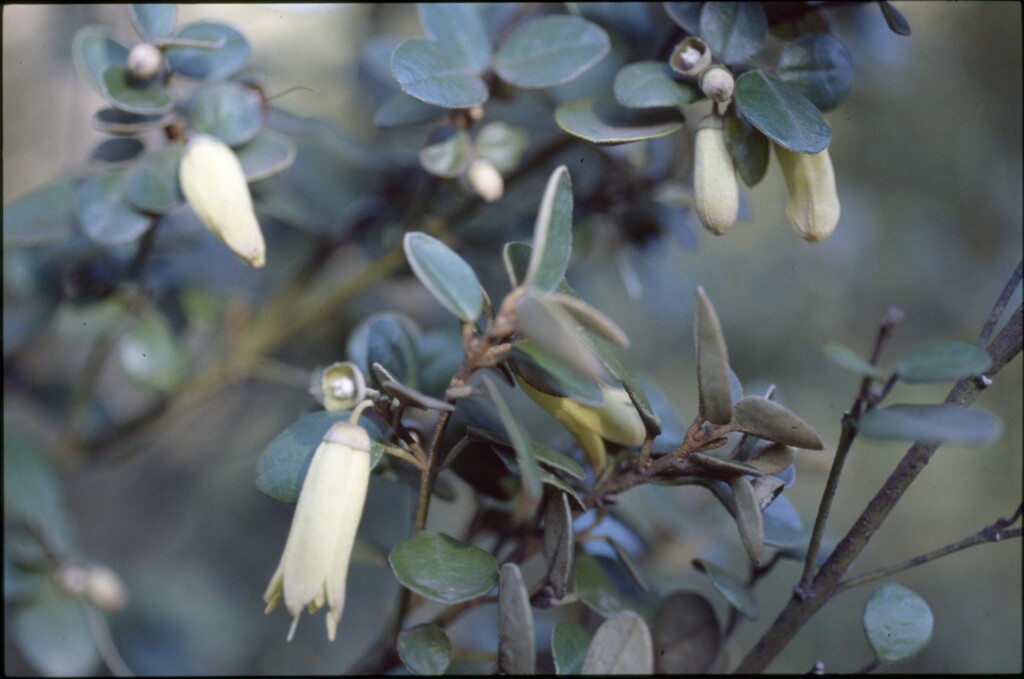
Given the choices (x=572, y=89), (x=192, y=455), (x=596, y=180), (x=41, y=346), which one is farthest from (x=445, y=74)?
(x=192, y=455)

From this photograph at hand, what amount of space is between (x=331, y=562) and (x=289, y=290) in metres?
0.47

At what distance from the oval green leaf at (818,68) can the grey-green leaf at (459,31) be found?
201 mm

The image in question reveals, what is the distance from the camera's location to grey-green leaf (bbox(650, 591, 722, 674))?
1.86 ft

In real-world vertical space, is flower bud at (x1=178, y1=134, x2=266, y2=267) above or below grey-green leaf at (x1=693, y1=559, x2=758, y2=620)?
above

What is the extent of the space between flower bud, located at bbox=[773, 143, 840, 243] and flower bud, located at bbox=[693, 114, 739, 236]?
0.03 meters

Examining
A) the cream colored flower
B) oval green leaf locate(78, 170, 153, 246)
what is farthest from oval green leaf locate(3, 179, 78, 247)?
the cream colored flower

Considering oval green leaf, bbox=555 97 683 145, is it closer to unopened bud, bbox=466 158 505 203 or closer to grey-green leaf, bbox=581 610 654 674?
unopened bud, bbox=466 158 505 203

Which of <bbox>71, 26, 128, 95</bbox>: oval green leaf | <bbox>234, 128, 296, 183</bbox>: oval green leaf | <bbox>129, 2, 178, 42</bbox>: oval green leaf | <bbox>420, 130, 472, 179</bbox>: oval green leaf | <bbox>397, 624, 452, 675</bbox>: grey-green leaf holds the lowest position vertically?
<bbox>397, 624, 452, 675</bbox>: grey-green leaf

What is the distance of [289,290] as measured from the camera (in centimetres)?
86

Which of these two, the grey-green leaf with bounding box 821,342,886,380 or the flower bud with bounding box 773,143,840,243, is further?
the flower bud with bounding box 773,143,840,243

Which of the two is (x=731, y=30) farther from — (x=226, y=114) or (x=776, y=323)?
(x=776, y=323)

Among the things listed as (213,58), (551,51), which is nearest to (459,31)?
(551,51)

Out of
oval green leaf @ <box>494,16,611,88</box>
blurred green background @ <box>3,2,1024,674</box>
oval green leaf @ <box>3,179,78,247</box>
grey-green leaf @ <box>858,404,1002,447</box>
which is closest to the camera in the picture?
grey-green leaf @ <box>858,404,1002,447</box>

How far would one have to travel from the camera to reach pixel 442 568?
17.9 inches
